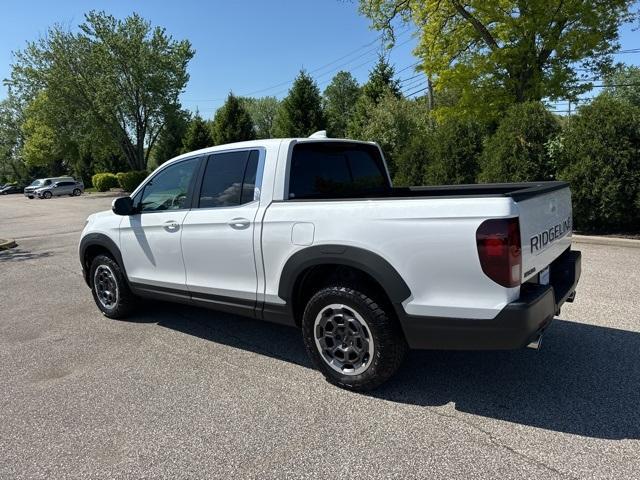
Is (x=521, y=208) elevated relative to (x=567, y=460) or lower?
elevated

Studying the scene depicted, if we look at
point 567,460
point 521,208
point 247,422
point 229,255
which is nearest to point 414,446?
point 567,460

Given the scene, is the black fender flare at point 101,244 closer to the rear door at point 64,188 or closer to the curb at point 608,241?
the curb at point 608,241

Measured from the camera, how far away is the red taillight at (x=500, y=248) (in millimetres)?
2686

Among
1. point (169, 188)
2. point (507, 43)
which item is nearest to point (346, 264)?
point (169, 188)

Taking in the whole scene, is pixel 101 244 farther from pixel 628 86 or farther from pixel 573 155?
pixel 628 86

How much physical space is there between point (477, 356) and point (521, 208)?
1.68 metres

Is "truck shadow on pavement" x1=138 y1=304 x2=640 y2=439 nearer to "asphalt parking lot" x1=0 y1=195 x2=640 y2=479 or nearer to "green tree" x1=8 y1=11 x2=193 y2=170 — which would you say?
"asphalt parking lot" x1=0 y1=195 x2=640 y2=479

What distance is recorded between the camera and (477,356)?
3994 mm

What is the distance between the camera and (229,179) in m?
4.11

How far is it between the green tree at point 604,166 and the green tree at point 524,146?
0.51m

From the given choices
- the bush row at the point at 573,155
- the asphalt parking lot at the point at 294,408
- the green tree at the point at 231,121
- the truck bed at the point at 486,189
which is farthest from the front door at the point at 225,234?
the green tree at the point at 231,121

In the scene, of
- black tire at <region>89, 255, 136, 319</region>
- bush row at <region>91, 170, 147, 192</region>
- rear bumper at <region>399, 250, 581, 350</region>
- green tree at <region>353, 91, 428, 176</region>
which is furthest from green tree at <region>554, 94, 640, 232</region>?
bush row at <region>91, 170, 147, 192</region>

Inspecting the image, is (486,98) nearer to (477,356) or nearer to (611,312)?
(611,312)

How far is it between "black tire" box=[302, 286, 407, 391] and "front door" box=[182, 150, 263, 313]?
64 cm
